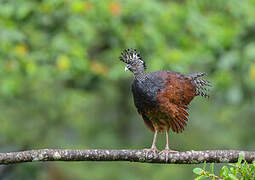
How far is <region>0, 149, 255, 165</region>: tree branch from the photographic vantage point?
143 inches

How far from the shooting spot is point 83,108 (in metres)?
10.3

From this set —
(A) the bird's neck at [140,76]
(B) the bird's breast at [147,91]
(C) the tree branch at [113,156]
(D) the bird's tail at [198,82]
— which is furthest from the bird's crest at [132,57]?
(C) the tree branch at [113,156]

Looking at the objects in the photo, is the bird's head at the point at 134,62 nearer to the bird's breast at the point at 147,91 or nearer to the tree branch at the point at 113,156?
the bird's breast at the point at 147,91

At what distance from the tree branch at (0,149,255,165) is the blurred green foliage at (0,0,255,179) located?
2.73 metres

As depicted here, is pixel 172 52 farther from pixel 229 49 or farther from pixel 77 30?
pixel 77 30

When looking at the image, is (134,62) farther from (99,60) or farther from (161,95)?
(99,60)

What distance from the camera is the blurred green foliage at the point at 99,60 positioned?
656 centimetres

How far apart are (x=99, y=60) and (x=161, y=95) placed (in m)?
3.64

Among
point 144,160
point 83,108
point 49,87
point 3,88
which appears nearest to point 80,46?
point 3,88

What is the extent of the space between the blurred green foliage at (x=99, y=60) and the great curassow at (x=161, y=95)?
190 centimetres

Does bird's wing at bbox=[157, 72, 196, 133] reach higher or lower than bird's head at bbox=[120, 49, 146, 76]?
lower

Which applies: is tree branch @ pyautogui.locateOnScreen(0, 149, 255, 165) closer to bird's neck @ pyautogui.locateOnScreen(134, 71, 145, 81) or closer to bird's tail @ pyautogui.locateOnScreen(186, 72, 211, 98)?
bird's neck @ pyautogui.locateOnScreen(134, 71, 145, 81)

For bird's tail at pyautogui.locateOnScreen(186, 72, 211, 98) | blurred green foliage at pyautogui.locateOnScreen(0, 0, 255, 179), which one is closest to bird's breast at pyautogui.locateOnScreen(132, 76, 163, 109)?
bird's tail at pyautogui.locateOnScreen(186, 72, 211, 98)

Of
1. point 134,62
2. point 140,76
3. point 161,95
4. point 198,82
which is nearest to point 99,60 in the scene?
point 198,82
